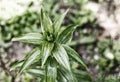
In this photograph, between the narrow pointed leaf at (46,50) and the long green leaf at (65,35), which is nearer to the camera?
the narrow pointed leaf at (46,50)

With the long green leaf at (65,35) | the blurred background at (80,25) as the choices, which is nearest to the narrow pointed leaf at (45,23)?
the long green leaf at (65,35)

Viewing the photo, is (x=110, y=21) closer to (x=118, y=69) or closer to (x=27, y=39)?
(x=118, y=69)

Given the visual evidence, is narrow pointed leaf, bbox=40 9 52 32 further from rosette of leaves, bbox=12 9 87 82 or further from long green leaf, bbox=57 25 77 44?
long green leaf, bbox=57 25 77 44

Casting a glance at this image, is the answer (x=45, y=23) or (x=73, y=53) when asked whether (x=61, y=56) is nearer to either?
(x=73, y=53)

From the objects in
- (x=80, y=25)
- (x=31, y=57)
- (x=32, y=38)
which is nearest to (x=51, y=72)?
(x=31, y=57)

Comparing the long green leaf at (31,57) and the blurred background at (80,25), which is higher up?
the long green leaf at (31,57)

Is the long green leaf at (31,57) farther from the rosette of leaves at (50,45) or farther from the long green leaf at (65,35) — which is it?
the long green leaf at (65,35)

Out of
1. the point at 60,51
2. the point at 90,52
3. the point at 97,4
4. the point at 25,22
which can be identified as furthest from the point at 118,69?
the point at 60,51

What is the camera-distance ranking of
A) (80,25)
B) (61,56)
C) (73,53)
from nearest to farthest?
(61,56) → (73,53) → (80,25)
